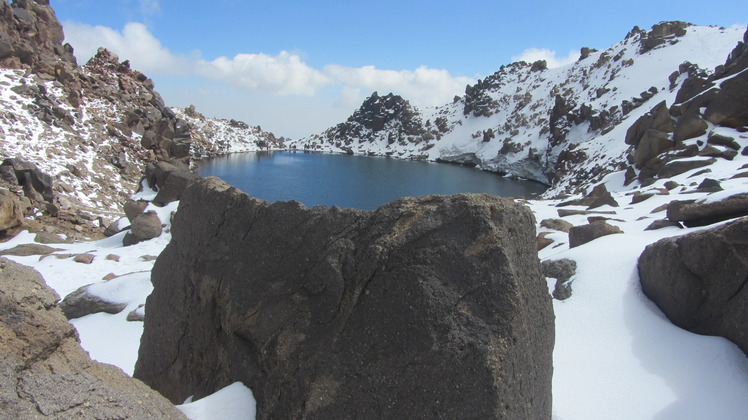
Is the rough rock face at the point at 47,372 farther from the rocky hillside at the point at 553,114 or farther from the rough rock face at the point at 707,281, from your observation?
the rocky hillside at the point at 553,114

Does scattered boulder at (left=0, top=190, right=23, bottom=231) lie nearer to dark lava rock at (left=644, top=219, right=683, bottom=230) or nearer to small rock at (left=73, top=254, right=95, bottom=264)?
small rock at (left=73, top=254, right=95, bottom=264)

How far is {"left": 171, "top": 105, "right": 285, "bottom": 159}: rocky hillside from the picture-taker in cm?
10941

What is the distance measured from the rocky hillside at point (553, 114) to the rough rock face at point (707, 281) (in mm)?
34680

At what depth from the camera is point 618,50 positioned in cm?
9088

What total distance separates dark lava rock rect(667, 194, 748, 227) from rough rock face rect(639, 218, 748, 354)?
2.57 metres

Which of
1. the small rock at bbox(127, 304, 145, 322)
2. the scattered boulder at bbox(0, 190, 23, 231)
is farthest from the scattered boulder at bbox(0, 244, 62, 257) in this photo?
the small rock at bbox(127, 304, 145, 322)

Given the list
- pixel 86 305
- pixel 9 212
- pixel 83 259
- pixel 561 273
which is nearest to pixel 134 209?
pixel 9 212

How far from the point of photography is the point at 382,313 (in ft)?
15.7

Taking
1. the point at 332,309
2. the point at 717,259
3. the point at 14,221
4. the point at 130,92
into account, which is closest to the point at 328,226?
the point at 332,309

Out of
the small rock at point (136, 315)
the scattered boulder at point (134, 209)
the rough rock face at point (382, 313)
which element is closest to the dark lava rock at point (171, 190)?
the scattered boulder at point (134, 209)

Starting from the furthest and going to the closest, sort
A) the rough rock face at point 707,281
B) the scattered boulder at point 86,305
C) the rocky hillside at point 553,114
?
the rocky hillside at point 553,114
the scattered boulder at point 86,305
the rough rock face at point 707,281

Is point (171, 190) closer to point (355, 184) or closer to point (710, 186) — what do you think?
point (710, 186)

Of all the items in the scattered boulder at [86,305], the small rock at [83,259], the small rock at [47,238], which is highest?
the scattered boulder at [86,305]

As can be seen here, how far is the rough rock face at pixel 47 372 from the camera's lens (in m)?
3.66
